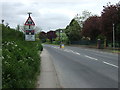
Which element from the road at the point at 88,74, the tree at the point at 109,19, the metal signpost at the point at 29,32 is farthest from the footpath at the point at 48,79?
the tree at the point at 109,19

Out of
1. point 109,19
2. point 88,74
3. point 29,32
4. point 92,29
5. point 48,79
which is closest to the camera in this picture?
point 48,79

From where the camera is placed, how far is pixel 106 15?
36.3 m

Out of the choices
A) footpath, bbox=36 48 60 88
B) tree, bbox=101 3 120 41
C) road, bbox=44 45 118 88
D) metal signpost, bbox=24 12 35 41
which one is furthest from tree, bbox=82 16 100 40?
footpath, bbox=36 48 60 88

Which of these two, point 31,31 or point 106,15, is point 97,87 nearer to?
point 31,31

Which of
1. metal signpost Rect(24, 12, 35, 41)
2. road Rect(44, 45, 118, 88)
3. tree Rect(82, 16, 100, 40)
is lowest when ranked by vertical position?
road Rect(44, 45, 118, 88)

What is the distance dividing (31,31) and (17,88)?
6.56 meters

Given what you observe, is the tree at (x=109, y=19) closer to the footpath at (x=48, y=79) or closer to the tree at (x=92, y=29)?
the tree at (x=92, y=29)

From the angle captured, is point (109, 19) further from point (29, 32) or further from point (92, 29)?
point (29, 32)

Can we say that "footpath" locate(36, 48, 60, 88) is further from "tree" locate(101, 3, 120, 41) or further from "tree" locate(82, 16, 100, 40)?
"tree" locate(82, 16, 100, 40)

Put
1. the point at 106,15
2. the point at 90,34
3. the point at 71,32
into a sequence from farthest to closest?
1. the point at 71,32
2. the point at 90,34
3. the point at 106,15

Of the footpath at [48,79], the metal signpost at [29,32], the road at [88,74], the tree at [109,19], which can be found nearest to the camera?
the footpath at [48,79]

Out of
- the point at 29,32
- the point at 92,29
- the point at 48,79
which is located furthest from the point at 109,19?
the point at 48,79

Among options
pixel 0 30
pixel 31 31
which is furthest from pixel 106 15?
pixel 0 30

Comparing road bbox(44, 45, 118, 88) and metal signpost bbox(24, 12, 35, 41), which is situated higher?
metal signpost bbox(24, 12, 35, 41)
